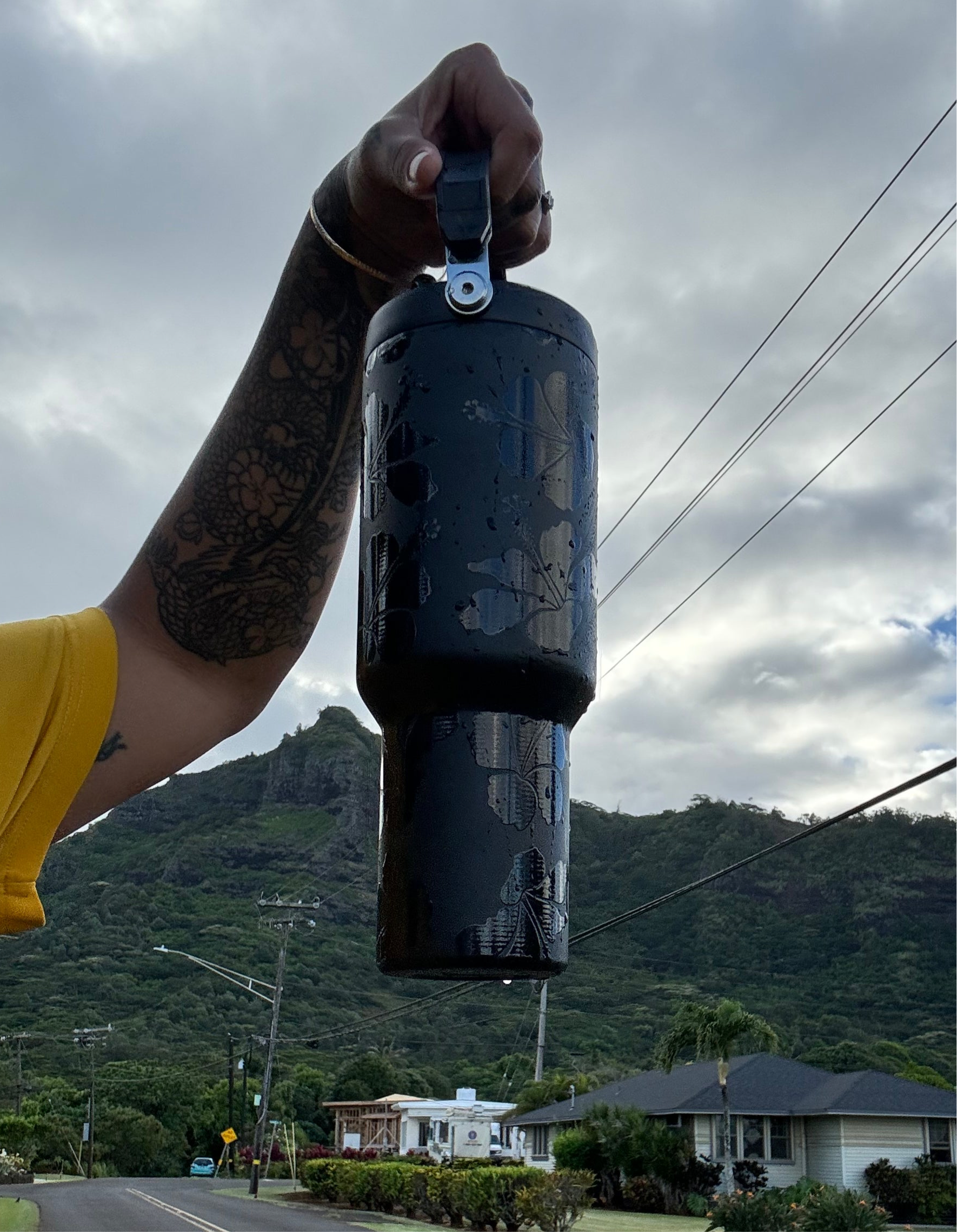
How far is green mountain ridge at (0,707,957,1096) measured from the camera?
69188 millimetres

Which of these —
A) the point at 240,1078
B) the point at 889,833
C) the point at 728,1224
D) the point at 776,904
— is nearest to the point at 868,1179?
the point at 728,1224

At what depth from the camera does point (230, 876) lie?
9088 centimetres

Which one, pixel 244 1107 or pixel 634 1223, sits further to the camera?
pixel 244 1107

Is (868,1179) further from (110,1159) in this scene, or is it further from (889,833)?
(889,833)

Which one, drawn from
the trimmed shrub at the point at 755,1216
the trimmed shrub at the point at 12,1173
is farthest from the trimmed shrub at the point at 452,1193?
the trimmed shrub at the point at 12,1173

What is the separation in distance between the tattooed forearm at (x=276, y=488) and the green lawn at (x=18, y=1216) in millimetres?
30809

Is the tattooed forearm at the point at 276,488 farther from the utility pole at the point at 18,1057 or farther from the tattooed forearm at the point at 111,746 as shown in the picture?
the utility pole at the point at 18,1057

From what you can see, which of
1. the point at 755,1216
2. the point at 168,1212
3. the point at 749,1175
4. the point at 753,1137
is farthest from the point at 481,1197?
the point at 753,1137

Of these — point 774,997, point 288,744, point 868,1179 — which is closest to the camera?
point 868,1179

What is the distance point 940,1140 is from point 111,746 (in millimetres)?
41067

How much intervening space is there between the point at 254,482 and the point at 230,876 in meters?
93.6

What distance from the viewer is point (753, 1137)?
124 feet

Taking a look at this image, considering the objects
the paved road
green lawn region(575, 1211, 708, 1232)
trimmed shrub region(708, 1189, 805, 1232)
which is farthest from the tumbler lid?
the paved road

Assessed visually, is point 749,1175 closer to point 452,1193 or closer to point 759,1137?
point 759,1137
